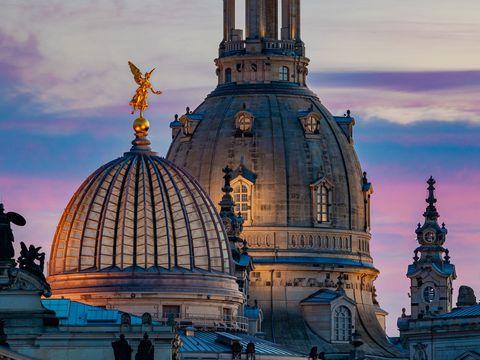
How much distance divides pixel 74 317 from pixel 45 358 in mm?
9546

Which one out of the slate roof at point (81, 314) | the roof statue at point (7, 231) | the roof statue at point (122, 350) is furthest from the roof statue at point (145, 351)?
the slate roof at point (81, 314)

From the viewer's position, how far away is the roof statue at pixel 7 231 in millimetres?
170125

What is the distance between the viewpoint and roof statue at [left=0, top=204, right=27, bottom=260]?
170 m

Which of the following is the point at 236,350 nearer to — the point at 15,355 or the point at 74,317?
the point at 74,317

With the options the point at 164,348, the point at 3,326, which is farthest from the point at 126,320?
the point at 3,326

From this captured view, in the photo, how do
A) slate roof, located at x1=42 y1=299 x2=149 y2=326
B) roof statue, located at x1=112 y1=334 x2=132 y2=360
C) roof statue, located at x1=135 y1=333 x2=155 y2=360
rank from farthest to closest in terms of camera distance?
slate roof, located at x1=42 y1=299 x2=149 y2=326, roof statue, located at x1=112 y1=334 x2=132 y2=360, roof statue, located at x1=135 y1=333 x2=155 y2=360

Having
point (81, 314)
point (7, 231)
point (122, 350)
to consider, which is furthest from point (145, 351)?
point (81, 314)

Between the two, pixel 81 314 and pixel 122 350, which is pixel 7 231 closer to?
pixel 122 350

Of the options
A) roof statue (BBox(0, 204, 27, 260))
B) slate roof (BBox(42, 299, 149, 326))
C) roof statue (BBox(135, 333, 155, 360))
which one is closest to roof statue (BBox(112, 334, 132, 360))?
roof statue (BBox(135, 333, 155, 360))

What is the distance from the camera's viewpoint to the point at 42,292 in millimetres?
173500

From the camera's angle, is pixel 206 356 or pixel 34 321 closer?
pixel 34 321

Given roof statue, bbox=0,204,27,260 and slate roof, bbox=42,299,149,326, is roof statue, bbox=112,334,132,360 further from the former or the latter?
slate roof, bbox=42,299,149,326

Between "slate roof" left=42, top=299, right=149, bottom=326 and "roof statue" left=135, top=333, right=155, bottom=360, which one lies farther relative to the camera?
"slate roof" left=42, top=299, right=149, bottom=326

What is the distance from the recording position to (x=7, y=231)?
17012cm
